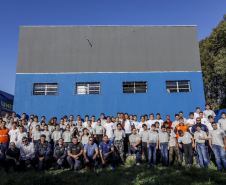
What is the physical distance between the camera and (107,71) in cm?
1272

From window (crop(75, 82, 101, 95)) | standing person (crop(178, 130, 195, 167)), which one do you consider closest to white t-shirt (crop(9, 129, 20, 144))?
window (crop(75, 82, 101, 95))

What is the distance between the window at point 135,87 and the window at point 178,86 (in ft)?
5.58

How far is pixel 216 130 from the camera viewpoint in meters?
7.14

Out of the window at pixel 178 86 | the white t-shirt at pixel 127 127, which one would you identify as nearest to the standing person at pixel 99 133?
the white t-shirt at pixel 127 127

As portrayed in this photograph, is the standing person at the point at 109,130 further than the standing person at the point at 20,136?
Yes

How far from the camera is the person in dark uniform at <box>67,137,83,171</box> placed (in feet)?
24.4

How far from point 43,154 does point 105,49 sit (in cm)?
827

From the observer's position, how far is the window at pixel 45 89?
1231 centimetres

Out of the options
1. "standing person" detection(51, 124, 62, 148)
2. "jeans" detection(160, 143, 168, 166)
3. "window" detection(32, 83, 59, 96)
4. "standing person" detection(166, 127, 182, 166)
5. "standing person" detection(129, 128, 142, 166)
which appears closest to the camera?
"jeans" detection(160, 143, 168, 166)

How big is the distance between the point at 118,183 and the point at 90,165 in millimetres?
2255

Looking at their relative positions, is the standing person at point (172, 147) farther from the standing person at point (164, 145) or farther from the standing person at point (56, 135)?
the standing person at point (56, 135)

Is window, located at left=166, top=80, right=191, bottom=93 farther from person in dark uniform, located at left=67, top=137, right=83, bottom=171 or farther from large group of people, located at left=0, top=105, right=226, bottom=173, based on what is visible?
person in dark uniform, located at left=67, top=137, right=83, bottom=171

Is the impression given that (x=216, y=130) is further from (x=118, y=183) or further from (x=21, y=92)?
(x=21, y=92)

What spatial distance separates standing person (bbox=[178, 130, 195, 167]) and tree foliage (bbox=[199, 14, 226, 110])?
16.8 m
